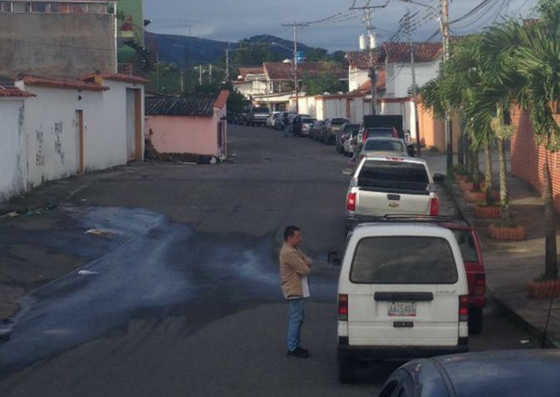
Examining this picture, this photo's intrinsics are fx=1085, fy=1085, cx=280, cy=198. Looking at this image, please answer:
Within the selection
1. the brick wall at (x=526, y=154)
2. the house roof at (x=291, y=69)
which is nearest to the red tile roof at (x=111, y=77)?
the brick wall at (x=526, y=154)

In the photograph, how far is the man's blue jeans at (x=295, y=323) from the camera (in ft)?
40.8

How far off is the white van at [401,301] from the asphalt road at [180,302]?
577 millimetres

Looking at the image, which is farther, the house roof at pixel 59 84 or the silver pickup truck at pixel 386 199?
the house roof at pixel 59 84

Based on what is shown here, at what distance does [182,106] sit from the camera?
5103cm

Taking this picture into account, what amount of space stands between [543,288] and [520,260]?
449cm

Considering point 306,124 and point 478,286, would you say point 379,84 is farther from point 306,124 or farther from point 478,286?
point 478,286

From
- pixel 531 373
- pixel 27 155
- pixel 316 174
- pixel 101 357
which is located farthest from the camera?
pixel 316 174

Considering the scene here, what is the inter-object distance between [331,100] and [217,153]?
4026 centimetres

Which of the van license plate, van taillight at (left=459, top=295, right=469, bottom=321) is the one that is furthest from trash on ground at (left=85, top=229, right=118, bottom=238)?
van taillight at (left=459, top=295, right=469, bottom=321)

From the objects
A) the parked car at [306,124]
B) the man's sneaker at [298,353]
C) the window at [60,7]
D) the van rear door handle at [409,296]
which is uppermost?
the window at [60,7]

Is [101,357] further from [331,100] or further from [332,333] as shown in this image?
[331,100]

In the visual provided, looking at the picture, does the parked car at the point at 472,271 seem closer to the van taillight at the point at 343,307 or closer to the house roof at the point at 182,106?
the van taillight at the point at 343,307

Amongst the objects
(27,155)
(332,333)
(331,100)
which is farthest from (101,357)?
(331,100)

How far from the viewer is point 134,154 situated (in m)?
47.1
